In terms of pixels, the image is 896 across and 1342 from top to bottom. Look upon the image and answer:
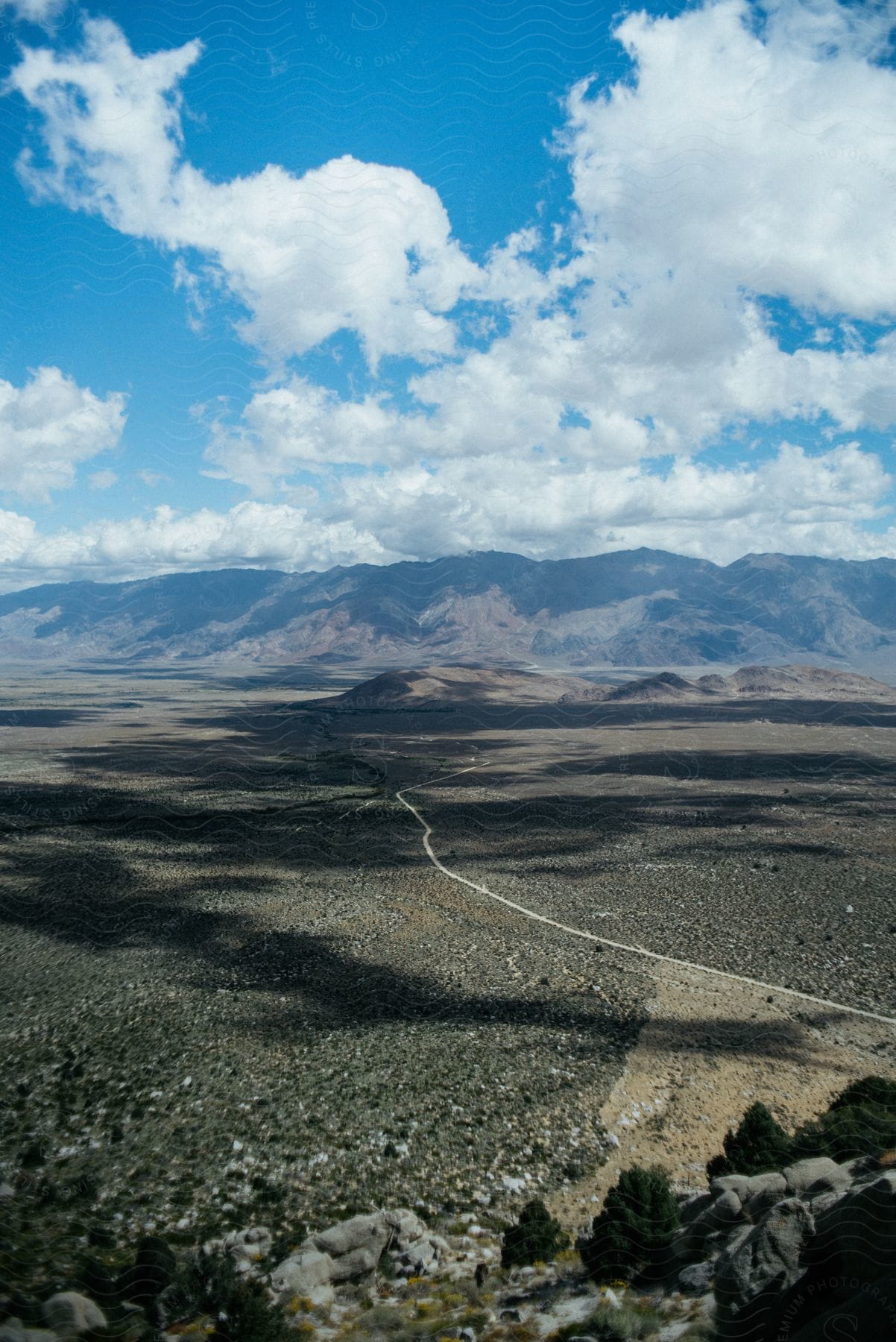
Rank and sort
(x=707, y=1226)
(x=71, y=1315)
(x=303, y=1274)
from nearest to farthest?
(x=71, y=1315) → (x=707, y=1226) → (x=303, y=1274)

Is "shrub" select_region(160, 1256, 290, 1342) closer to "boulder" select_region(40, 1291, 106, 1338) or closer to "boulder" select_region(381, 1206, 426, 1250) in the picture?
"boulder" select_region(40, 1291, 106, 1338)

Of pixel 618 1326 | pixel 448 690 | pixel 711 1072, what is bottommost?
pixel 711 1072

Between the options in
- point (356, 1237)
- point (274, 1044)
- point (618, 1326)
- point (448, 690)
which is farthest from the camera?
point (448, 690)

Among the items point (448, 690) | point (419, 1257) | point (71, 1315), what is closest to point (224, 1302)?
point (71, 1315)

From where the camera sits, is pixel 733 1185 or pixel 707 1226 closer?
pixel 707 1226

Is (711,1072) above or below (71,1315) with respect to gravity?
below

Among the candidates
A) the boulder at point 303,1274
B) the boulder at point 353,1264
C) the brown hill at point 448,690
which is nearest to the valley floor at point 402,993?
the boulder at point 303,1274

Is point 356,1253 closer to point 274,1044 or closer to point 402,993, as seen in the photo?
point 274,1044
